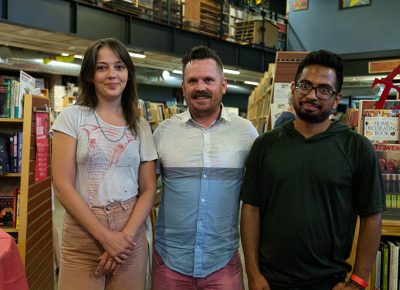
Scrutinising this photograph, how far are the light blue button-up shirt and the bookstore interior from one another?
27.6 inches

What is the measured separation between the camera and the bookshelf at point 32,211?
2.77 meters

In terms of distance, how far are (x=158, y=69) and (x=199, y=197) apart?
422 inches

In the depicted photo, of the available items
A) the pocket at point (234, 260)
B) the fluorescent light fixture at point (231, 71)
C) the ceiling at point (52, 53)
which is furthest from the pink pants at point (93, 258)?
the fluorescent light fixture at point (231, 71)

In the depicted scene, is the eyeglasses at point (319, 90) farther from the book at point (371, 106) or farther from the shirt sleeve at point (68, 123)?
the book at point (371, 106)

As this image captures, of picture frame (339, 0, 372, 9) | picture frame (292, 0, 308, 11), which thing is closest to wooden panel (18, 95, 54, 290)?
picture frame (339, 0, 372, 9)

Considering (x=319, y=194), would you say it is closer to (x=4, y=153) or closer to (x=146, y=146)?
(x=146, y=146)

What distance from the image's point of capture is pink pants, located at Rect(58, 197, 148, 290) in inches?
65.1

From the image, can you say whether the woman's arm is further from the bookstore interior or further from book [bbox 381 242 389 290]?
book [bbox 381 242 389 290]

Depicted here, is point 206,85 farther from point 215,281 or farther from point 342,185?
point 215,281

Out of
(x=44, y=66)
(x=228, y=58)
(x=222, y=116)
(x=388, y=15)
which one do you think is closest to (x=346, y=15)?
(x=388, y=15)

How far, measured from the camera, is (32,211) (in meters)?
2.93

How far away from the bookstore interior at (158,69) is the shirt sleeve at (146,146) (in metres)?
0.74

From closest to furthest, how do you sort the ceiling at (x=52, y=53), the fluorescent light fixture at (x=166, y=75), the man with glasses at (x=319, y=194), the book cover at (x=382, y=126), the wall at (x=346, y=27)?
1. the man with glasses at (x=319, y=194)
2. the book cover at (x=382, y=126)
3. the ceiling at (x=52, y=53)
4. the wall at (x=346, y=27)
5. the fluorescent light fixture at (x=166, y=75)

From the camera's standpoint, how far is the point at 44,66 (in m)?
9.49
